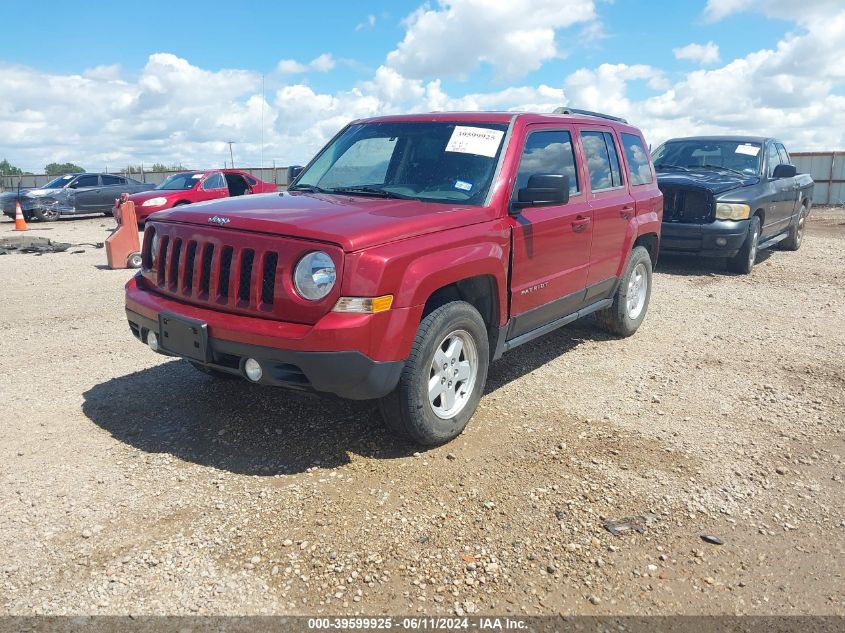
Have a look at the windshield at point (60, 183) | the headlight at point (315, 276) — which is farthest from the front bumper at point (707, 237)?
the windshield at point (60, 183)

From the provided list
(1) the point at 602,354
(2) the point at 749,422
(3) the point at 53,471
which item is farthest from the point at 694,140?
(3) the point at 53,471

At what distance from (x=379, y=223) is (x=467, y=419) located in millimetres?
1378

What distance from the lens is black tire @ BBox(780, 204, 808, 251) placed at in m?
12.5

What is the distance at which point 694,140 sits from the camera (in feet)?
36.4

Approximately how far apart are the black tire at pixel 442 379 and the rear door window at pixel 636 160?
2.93 metres

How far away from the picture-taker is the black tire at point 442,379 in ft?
11.8

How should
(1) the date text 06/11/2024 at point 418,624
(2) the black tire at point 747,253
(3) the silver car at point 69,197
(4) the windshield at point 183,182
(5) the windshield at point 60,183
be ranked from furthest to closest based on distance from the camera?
1. (5) the windshield at point 60,183
2. (3) the silver car at point 69,197
3. (4) the windshield at point 183,182
4. (2) the black tire at point 747,253
5. (1) the date text 06/11/2024 at point 418,624

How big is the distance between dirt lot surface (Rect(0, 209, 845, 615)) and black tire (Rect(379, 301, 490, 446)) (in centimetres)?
19

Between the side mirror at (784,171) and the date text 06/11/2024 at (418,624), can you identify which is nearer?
the date text 06/11/2024 at (418,624)

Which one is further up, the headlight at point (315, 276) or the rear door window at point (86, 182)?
the rear door window at point (86, 182)

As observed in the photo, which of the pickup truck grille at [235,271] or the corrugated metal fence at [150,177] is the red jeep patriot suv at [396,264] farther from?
the corrugated metal fence at [150,177]

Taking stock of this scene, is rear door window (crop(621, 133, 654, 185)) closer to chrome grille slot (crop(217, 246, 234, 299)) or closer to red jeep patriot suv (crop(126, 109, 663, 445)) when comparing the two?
red jeep patriot suv (crop(126, 109, 663, 445))

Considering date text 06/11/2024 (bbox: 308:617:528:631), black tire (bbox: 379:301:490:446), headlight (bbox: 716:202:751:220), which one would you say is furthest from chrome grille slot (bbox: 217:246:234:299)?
headlight (bbox: 716:202:751:220)

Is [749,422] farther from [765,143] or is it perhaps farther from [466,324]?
[765,143]
